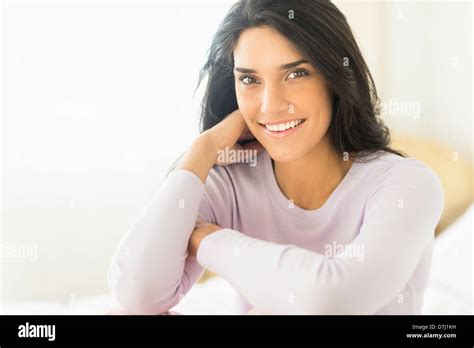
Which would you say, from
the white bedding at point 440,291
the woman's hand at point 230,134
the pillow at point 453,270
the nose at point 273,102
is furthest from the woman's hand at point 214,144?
the pillow at point 453,270

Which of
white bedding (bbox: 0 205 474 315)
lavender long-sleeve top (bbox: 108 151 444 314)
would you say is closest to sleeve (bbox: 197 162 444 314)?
lavender long-sleeve top (bbox: 108 151 444 314)

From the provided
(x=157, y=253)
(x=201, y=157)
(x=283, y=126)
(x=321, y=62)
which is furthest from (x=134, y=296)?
(x=321, y=62)

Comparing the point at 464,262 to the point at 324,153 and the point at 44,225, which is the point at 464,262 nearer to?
the point at 324,153

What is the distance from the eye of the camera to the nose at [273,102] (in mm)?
973

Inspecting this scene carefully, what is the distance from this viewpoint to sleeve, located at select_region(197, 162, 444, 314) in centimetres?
81

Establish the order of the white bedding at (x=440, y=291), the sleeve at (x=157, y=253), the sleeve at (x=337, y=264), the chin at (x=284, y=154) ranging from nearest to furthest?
1. the sleeve at (x=337, y=264)
2. the sleeve at (x=157, y=253)
3. the chin at (x=284, y=154)
4. the white bedding at (x=440, y=291)

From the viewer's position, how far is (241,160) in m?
1.14

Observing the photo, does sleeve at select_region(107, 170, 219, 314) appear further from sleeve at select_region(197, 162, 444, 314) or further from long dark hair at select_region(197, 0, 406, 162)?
long dark hair at select_region(197, 0, 406, 162)

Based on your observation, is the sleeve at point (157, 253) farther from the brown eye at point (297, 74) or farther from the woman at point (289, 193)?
the brown eye at point (297, 74)

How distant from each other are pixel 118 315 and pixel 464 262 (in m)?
1.30

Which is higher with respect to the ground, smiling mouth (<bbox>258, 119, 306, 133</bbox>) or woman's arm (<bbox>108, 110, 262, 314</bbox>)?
smiling mouth (<bbox>258, 119, 306, 133</bbox>)

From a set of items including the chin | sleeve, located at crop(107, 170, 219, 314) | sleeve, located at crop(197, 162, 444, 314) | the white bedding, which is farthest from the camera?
the white bedding

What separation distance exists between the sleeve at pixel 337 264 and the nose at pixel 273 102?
22cm
